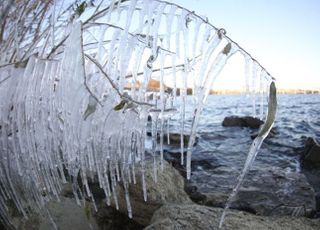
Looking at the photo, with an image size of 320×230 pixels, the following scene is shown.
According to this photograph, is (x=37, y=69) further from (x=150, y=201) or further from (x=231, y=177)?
(x=231, y=177)

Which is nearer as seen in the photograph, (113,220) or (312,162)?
(113,220)

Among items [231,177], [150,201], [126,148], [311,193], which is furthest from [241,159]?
[126,148]

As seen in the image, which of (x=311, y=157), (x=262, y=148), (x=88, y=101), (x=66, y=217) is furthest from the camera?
(x=262, y=148)

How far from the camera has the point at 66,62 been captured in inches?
51.3

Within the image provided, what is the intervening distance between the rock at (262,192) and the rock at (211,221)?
161 cm

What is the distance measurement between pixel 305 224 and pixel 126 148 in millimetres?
1739

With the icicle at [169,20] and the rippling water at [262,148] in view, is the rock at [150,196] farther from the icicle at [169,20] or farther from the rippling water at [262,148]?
the rippling water at [262,148]

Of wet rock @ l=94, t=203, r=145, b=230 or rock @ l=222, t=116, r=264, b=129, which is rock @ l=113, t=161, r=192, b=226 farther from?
rock @ l=222, t=116, r=264, b=129

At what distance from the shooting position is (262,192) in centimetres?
484

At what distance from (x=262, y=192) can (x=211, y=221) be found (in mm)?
2810

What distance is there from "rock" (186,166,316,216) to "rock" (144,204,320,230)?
5.30ft

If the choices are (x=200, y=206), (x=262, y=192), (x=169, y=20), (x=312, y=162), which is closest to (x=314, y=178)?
(x=312, y=162)

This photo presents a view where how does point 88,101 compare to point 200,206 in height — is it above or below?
above

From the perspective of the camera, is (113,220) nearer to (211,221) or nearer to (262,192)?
(211,221)
